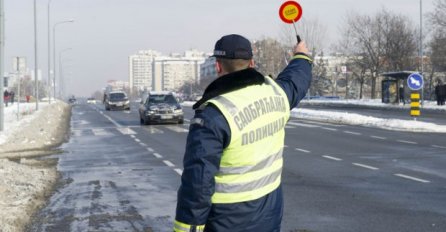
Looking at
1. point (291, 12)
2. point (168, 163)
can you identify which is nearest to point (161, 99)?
point (168, 163)

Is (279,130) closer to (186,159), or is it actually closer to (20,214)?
(186,159)

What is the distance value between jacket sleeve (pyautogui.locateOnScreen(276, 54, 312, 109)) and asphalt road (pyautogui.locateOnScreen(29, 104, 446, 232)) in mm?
3462

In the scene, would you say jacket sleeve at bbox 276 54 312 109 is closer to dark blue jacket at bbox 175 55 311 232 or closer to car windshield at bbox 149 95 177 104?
dark blue jacket at bbox 175 55 311 232

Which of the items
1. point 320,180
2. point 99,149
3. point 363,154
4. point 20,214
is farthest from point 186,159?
point 99,149

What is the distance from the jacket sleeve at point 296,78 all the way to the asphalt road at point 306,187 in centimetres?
346

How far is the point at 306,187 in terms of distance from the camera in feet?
33.6

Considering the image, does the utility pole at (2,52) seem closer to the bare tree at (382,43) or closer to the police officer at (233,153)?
the police officer at (233,153)

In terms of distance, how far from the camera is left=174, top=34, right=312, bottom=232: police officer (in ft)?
9.82

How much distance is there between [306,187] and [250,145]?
717cm

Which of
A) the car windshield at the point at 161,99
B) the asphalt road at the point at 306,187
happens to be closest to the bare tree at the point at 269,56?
the car windshield at the point at 161,99

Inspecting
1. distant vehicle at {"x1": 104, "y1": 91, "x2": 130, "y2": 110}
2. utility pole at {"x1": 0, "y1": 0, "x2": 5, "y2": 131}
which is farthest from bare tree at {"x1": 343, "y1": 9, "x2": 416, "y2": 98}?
utility pole at {"x1": 0, "y1": 0, "x2": 5, "y2": 131}

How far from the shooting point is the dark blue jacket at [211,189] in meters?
2.98

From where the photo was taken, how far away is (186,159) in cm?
304

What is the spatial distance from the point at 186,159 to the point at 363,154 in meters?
12.9
